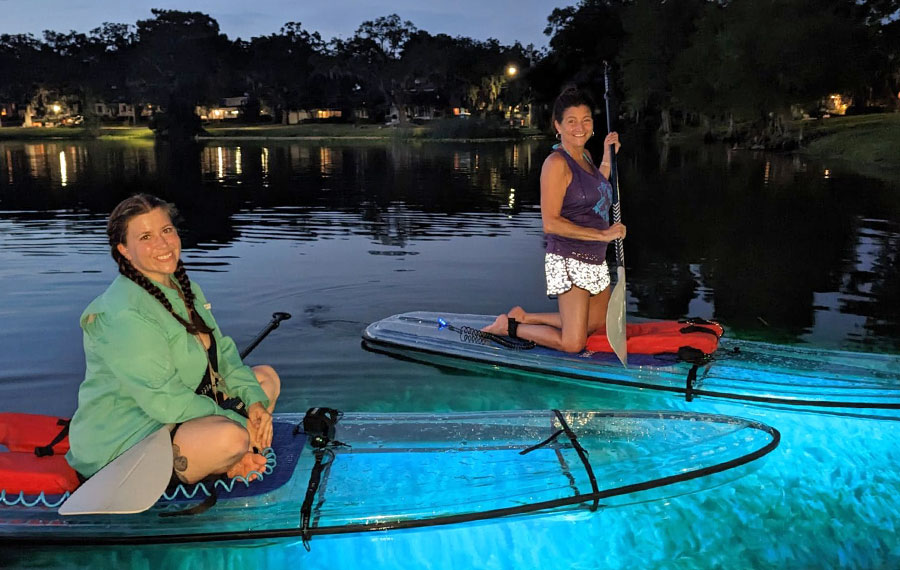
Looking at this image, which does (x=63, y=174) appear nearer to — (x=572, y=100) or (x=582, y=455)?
(x=572, y=100)

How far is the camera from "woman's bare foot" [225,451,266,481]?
4.07m

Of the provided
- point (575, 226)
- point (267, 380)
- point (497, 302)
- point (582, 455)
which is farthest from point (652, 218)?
point (267, 380)

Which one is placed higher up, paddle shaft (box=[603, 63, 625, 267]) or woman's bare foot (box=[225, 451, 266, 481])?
paddle shaft (box=[603, 63, 625, 267])

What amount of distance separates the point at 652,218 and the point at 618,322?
13.6 m

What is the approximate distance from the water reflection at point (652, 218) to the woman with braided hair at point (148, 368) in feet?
22.9

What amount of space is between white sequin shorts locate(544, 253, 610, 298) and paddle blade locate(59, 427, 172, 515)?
377 centimetres

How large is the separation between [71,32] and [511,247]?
120877mm

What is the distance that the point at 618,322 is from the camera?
6.14 meters

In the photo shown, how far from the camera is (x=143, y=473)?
12.3 feet

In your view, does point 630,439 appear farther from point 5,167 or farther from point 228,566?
point 5,167

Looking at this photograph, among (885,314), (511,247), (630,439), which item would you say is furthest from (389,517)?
(511,247)

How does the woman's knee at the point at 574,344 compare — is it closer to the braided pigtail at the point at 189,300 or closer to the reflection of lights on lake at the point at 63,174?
the braided pigtail at the point at 189,300

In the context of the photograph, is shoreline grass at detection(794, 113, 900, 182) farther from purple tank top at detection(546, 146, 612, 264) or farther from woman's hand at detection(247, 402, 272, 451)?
woman's hand at detection(247, 402, 272, 451)

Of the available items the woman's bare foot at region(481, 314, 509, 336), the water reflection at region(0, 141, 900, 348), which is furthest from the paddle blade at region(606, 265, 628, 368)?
the water reflection at region(0, 141, 900, 348)
